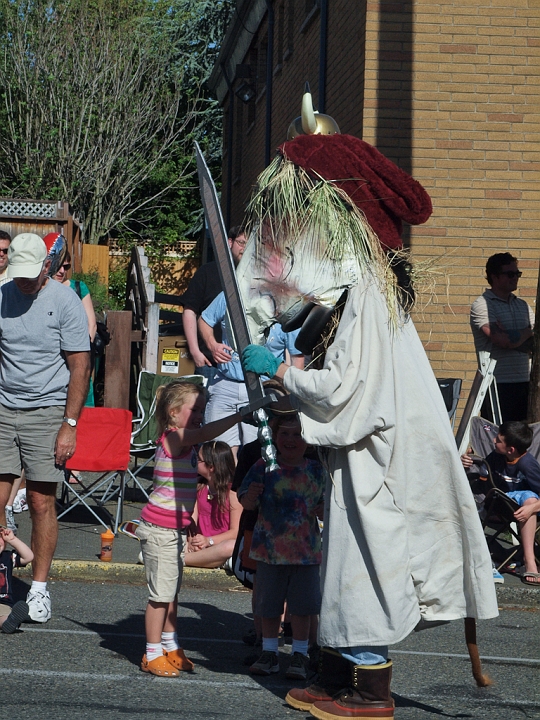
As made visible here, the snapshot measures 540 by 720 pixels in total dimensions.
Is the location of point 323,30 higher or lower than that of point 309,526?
higher

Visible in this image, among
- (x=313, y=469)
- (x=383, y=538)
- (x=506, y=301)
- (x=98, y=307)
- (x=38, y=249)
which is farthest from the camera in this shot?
(x=98, y=307)

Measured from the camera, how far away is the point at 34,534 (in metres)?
5.79

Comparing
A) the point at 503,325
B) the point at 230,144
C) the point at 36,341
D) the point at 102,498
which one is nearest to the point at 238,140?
the point at 230,144

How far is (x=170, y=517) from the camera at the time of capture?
4742 millimetres

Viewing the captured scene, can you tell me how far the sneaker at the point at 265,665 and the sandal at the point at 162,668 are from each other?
0.36 meters

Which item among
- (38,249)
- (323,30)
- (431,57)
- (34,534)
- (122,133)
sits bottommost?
(34,534)

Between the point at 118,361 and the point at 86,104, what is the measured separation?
17.5 meters

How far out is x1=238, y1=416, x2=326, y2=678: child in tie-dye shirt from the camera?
4816 mm

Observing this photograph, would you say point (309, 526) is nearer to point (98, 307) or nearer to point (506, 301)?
point (506, 301)

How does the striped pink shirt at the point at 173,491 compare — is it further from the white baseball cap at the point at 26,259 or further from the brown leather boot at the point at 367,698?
the white baseball cap at the point at 26,259

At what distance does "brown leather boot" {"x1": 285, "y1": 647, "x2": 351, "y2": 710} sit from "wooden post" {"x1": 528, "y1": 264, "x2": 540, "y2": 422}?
457 cm

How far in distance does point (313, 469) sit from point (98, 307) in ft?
44.1

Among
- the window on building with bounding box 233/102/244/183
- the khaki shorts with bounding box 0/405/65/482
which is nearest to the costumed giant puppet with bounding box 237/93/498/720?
the khaki shorts with bounding box 0/405/65/482

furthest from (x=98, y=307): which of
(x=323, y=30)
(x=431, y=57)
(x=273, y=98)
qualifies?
(x=431, y=57)
